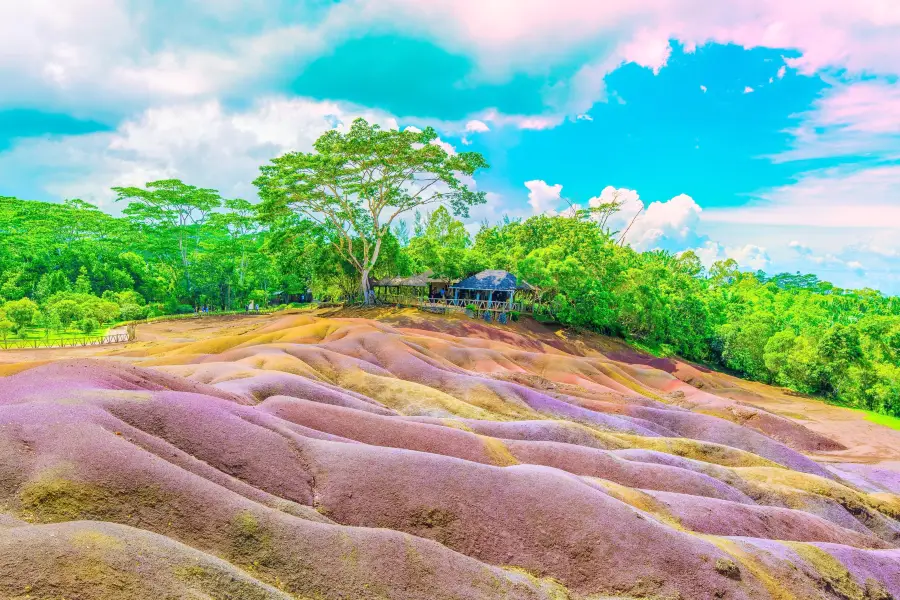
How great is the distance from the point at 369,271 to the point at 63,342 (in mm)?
31590


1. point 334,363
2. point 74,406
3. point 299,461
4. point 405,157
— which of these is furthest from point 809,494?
point 405,157

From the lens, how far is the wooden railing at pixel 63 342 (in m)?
40.1

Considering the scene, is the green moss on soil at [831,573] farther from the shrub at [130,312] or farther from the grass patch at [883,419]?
the shrub at [130,312]

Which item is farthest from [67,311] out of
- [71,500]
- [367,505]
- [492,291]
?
[367,505]

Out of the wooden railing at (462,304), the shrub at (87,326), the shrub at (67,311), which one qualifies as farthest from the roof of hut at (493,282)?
the shrub at (67,311)

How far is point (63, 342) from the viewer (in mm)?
42594

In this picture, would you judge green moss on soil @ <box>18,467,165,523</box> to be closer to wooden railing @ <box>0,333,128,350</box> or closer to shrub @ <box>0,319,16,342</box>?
wooden railing @ <box>0,333,128,350</box>

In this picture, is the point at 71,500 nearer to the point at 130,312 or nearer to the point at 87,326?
the point at 87,326

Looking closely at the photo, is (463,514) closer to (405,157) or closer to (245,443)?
(245,443)

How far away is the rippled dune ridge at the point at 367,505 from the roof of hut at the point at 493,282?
36626 mm

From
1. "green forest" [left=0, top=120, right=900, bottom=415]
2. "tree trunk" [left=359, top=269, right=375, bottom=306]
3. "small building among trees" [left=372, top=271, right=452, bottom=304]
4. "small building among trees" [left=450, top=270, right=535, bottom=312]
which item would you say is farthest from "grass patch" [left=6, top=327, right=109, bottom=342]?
"small building among trees" [left=450, top=270, right=535, bottom=312]

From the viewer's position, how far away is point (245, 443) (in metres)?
14.9

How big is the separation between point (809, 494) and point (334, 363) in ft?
79.1

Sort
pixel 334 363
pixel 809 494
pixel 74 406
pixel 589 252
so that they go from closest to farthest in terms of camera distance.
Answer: pixel 74 406 < pixel 809 494 < pixel 334 363 < pixel 589 252
